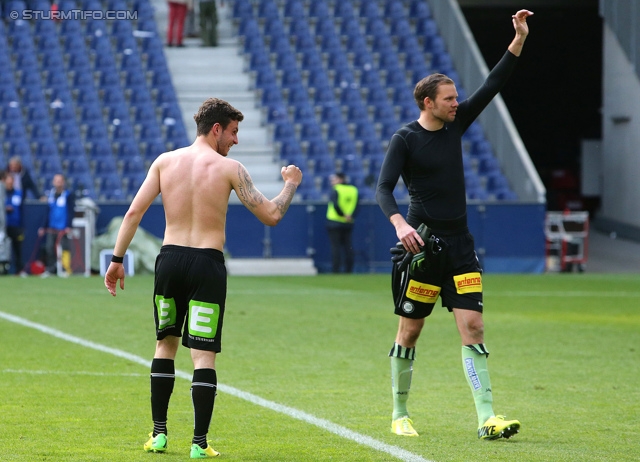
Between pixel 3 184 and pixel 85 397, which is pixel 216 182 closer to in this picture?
pixel 85 397

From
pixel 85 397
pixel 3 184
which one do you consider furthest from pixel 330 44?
pixel 85 397

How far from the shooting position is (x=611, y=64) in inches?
1219

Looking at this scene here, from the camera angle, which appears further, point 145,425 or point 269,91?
point 269,91

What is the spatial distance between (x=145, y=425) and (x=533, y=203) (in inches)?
759

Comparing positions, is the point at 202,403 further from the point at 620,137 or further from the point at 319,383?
the point at 620,137

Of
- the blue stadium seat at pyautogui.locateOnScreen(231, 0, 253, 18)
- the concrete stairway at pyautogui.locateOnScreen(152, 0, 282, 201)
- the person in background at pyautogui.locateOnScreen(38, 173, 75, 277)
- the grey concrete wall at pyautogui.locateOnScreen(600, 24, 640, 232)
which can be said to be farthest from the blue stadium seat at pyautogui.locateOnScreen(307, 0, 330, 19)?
the person in background at pyautogui.locateOnScreen(38, 173, 75, 277)

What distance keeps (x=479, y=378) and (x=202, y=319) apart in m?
1.68

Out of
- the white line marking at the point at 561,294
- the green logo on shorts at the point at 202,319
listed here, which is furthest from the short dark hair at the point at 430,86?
the white line marking at the point at 561,294

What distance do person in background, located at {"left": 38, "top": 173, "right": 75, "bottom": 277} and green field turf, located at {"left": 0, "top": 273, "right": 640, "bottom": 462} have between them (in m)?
5.60

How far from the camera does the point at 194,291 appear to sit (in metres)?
5.86

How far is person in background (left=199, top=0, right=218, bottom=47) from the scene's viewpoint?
101 ft

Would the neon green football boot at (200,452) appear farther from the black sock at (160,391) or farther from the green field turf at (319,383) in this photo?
the black sock at (160,391)

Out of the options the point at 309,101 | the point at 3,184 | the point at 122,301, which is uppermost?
the point at 309,101

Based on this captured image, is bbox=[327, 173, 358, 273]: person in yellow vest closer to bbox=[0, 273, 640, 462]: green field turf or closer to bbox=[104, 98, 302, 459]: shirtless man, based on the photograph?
bbox=[0, 273, 640, 462]: green field turf
